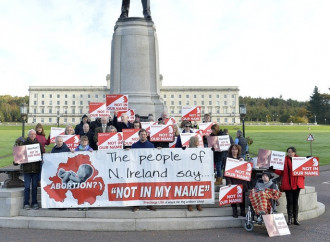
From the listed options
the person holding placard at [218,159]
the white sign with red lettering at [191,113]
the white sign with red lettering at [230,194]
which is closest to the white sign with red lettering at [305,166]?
the white sign with red lettering at [230,194]

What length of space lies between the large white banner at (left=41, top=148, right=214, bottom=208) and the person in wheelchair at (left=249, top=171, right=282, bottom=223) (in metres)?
1.09

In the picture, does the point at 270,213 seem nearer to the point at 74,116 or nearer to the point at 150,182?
the point at 150,182

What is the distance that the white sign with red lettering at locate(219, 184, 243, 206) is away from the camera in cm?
699

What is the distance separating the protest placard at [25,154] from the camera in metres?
7.07

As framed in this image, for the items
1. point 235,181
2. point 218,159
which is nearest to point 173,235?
point 235,181

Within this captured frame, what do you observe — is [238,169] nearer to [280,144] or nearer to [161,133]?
[161,133]

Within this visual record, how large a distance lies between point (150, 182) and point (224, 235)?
1.98m

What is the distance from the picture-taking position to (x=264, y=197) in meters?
6.54

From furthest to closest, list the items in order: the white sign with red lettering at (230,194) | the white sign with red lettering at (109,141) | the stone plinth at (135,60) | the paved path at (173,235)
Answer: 1. the stone plinth at (135,60)
2. the white sign with red lettering at (109,141)
3. the white sign with red lettering at (230,194)
4. the paved path at (173,235)

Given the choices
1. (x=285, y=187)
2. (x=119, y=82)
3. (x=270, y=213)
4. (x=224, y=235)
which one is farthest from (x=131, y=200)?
(x=119, y=82)

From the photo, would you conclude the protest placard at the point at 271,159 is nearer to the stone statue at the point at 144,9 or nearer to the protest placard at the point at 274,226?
the protest placard at the point at 274,226

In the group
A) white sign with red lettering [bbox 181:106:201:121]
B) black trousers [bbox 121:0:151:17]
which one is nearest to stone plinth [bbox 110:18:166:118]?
black trousers [bbox 121:0:151:17]

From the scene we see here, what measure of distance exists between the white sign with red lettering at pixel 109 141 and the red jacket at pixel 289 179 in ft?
13.9

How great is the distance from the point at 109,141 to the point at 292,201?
189 inches
